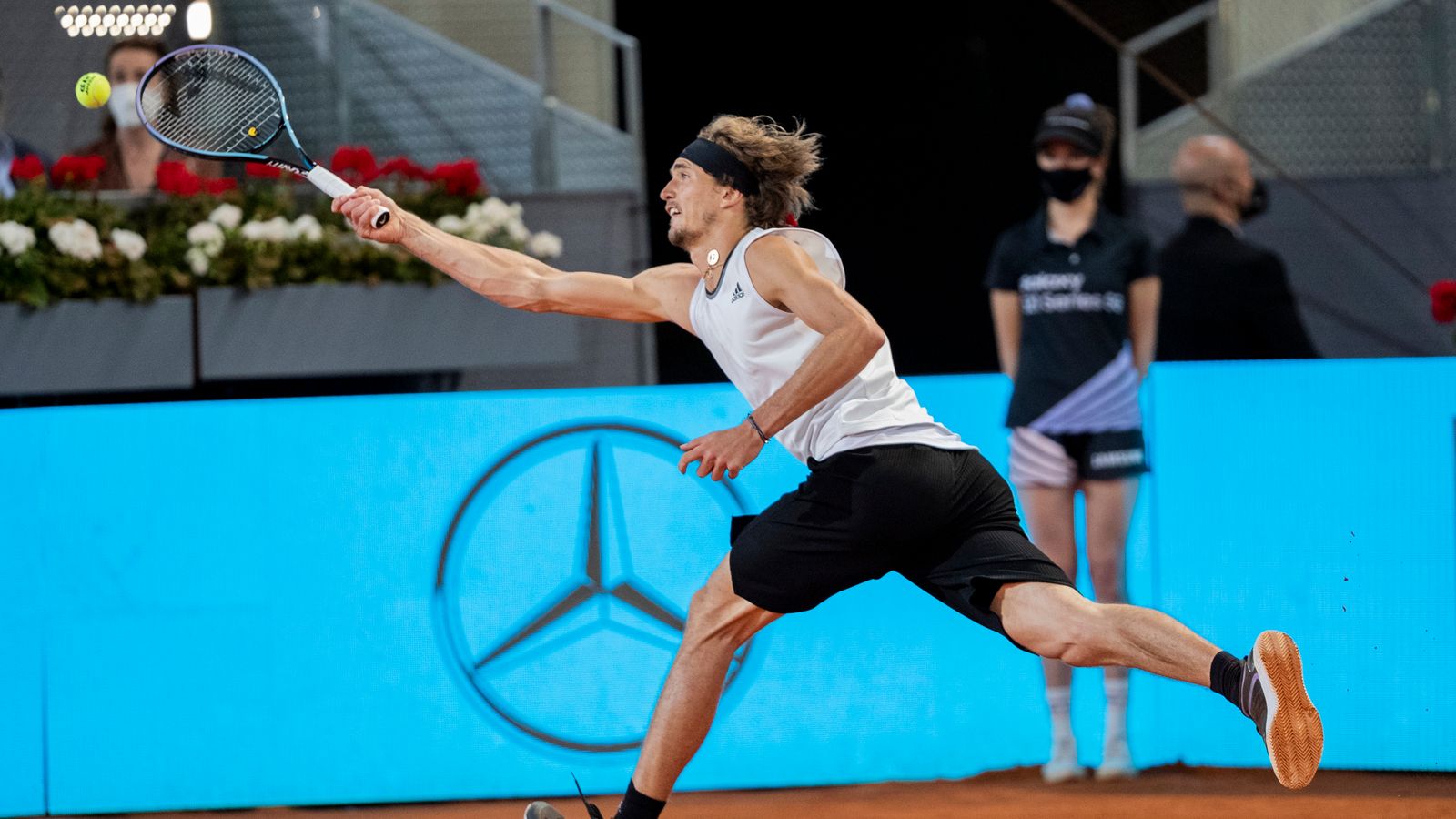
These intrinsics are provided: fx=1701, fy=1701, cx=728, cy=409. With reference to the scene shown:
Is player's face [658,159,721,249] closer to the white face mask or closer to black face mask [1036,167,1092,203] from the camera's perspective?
black face mask [1036,167,1092,203]

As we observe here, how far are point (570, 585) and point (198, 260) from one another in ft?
6.24

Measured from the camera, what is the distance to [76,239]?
18.7 ft

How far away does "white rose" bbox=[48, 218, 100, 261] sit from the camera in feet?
18.6

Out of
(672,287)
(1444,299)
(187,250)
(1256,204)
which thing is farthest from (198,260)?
(1256,204)

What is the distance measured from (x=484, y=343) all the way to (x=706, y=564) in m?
1.56

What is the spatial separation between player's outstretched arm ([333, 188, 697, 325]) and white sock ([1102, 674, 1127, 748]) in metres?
1.97

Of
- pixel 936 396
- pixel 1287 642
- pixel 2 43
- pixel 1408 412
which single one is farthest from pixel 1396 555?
pixel 2 43

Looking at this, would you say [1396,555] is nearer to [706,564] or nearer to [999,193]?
[706,564]

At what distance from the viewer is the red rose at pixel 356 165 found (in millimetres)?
6121

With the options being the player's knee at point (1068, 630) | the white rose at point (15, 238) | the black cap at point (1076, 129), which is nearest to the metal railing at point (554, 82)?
the white rose at point (15, 238)

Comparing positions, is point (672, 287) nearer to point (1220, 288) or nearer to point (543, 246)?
point (543, 246)

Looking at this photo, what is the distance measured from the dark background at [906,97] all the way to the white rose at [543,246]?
4.93 ft

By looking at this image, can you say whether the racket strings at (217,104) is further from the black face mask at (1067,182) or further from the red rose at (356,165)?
the black face mask at (1067,182)

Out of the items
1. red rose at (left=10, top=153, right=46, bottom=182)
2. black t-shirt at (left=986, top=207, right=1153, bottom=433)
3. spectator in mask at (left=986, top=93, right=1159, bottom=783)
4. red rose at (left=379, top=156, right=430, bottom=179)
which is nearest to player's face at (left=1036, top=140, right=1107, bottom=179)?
spectator in mask at (left=986, top=93, right=1159, bottom=783)
